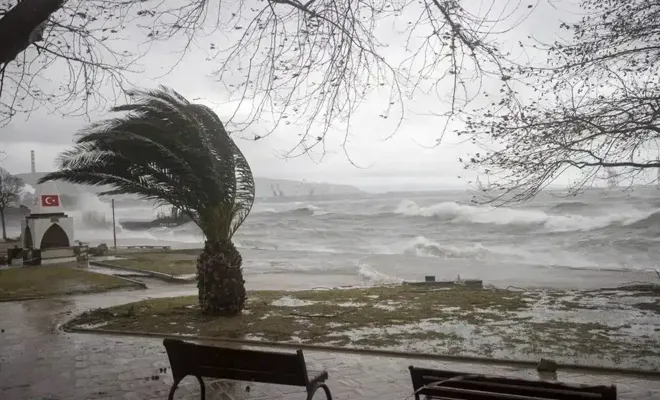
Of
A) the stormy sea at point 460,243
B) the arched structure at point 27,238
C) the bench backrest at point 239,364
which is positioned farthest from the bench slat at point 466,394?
the arched structure at point 27,238

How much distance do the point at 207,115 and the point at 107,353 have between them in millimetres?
4419

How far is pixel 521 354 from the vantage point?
699cm

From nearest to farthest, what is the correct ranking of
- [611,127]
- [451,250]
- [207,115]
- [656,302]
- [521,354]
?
[521,354], [611,127], [207,115], [656,302], [451,250]

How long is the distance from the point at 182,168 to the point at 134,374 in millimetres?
4031

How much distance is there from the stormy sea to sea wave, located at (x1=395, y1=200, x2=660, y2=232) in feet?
0.27

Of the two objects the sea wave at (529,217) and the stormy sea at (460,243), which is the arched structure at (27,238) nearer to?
the stormy sea at (460,243)

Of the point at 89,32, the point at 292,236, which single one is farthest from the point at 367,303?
the point at 292,236

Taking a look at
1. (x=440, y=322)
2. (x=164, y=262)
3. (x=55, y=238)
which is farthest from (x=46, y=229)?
(x=440, y=322)

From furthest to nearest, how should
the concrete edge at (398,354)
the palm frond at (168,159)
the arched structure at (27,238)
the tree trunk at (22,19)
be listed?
the arched structure at (27,238), the palm frond at (168,159), the concrete edge at (398,354), the tree trunk at (22,19)

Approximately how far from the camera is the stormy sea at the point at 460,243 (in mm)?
21531

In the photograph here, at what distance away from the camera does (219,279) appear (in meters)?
10.0

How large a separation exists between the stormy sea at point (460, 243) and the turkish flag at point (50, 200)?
3960 millimetres

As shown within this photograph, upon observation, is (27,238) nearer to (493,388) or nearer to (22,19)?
(22,19)

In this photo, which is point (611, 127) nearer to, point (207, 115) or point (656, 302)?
point (656, 302)
